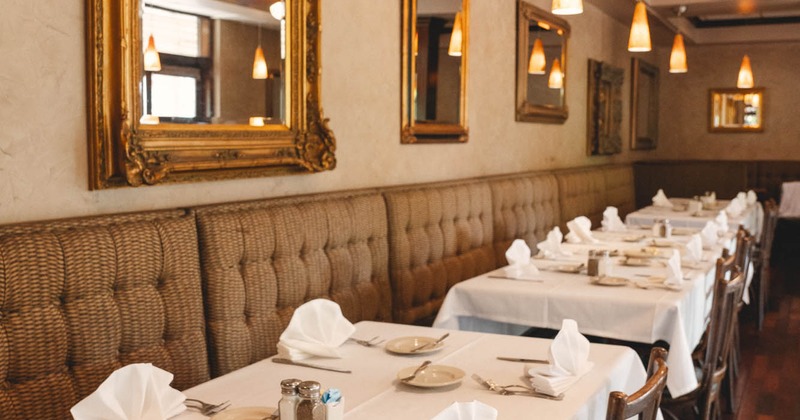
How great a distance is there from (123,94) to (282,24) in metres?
1.02

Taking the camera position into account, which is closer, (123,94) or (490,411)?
(490,411)

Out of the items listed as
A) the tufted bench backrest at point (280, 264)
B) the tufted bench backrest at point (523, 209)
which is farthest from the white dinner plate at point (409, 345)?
the tufted bench backrest at point (523, 209)

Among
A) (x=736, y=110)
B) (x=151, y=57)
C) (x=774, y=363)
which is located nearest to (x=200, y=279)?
(x=151, y=57)

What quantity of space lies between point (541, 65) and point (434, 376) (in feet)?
16.4

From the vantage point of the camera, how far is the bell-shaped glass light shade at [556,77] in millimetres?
7090

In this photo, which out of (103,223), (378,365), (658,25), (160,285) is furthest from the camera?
(658,25)

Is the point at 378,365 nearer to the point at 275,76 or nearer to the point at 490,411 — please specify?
the point at 490,411

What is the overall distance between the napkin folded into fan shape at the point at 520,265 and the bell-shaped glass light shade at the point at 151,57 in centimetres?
173

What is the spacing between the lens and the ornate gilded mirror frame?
274 cm

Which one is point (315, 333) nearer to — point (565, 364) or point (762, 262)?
point (565, 364)

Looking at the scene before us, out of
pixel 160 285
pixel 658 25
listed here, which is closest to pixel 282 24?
pixel 160 285

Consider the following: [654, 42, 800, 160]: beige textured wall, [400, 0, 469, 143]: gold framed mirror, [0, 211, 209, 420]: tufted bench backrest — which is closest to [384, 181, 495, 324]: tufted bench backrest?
[400, 0, 469, 143]: gold framed mirror

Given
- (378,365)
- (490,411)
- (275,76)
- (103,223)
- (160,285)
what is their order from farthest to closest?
(275,76) < (160,285) < (103,223) < (378,365) < (490,411)

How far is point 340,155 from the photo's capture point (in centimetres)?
414
